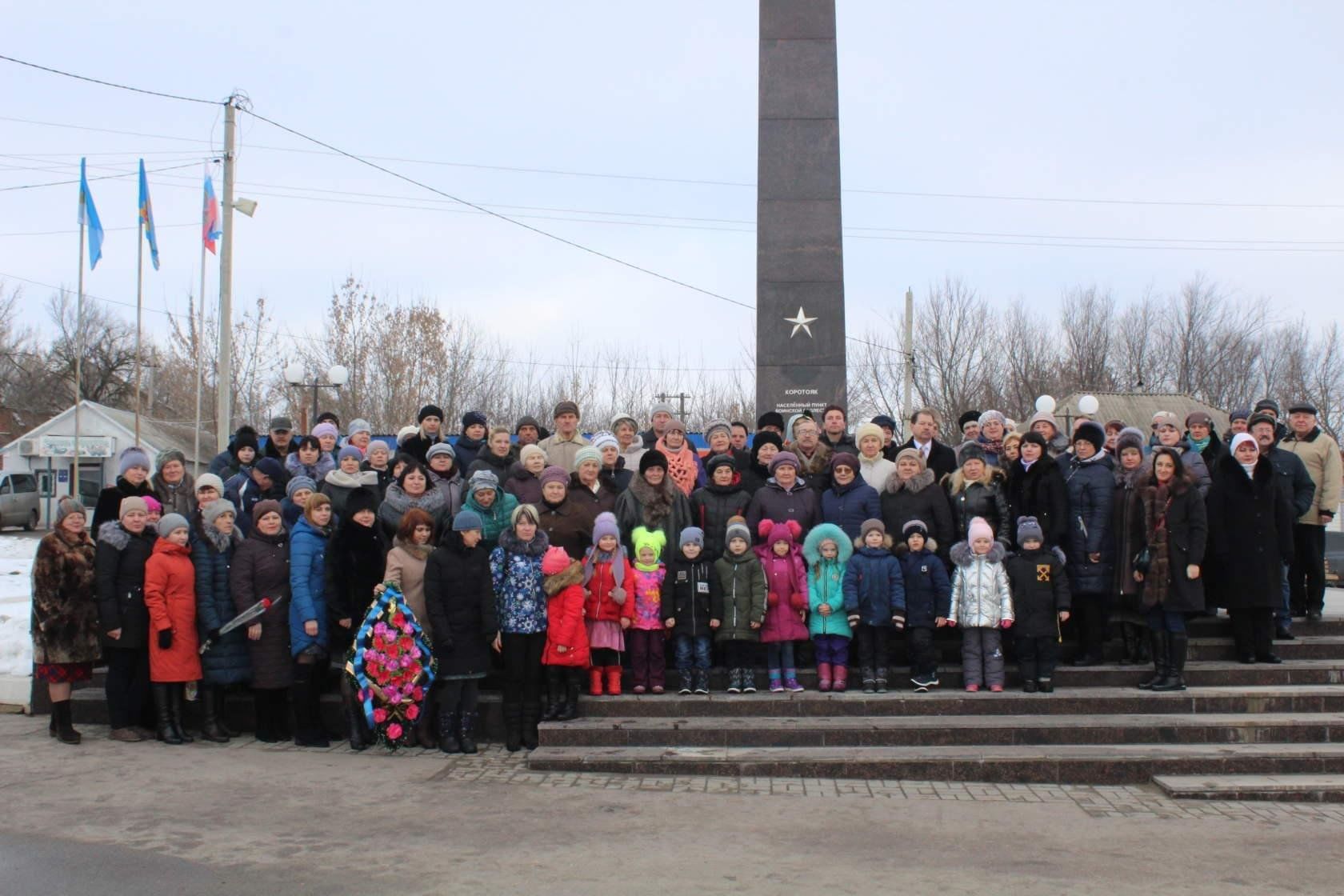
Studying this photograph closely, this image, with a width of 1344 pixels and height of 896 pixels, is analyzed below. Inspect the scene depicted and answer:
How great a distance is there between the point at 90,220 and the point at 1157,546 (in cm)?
1998

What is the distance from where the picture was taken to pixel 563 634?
8141mm

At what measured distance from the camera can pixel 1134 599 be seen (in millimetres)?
8828

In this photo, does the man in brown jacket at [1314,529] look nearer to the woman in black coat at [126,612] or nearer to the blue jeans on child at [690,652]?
the blue jeans on child at [690,652]

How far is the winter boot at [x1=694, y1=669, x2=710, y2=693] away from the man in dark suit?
2.66 meters

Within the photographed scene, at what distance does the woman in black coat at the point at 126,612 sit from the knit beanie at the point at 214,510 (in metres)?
0.32

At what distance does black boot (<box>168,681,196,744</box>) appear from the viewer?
27.8ft

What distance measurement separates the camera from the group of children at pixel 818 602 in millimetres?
8422

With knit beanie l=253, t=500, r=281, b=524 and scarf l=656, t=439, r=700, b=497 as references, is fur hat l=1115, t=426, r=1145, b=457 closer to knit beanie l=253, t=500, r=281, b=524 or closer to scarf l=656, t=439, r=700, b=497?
scarf l=656, t=439, r=700, b=497

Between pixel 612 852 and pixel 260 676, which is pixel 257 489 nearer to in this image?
pixel 260 676

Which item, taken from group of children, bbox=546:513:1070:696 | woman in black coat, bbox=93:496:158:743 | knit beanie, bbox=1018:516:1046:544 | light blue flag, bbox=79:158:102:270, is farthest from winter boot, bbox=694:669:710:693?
light blue flag, bbox=79:158:102:270

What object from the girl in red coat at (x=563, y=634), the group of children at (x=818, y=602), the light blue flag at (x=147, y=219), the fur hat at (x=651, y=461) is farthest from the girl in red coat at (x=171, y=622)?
the light blue flag at (x=147, y=219)

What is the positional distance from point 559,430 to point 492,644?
239 centimetres

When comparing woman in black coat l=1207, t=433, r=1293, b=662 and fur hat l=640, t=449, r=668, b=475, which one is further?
fur hat l=640, t=449, r=668, b=475

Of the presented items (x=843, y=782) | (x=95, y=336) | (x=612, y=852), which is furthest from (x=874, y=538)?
(x=95, y=336)
